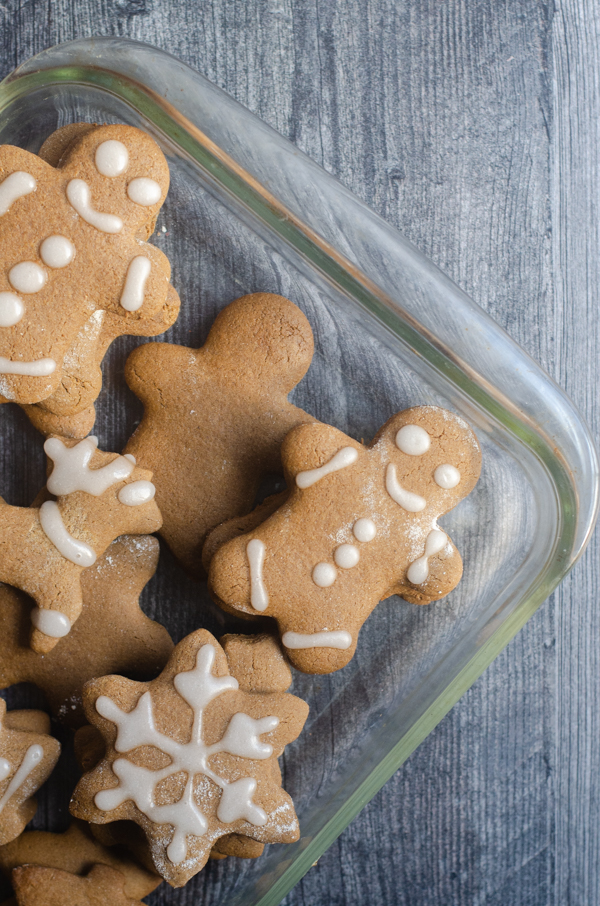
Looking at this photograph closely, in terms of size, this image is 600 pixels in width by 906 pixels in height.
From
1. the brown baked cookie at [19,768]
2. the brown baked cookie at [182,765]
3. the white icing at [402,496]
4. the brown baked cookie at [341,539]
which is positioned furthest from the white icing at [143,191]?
the brown baked cookie at [19,768]

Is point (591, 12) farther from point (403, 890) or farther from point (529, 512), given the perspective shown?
point (403, 890)

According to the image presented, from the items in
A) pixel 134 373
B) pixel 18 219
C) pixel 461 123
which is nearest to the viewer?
pixel 18 219

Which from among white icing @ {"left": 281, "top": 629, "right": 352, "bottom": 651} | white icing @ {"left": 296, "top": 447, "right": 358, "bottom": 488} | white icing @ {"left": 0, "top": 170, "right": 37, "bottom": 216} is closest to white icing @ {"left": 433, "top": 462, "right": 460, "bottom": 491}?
white icing @ {"left": 296, "top": 447, "right": 358, "bottom": 488}

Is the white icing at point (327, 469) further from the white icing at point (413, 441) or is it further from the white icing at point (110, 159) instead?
the white icing at point (110, 159)

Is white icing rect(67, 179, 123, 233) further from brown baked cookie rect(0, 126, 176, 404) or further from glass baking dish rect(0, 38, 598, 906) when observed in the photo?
glass baking dish rect(0, 38, 598, 906)

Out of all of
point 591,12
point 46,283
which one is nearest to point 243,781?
point 46,283

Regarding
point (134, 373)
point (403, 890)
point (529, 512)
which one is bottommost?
point (403, 890)
